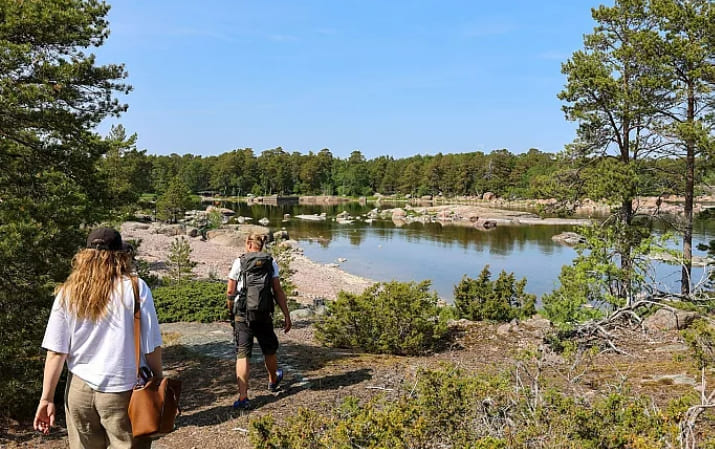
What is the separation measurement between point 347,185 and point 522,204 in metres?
38.1

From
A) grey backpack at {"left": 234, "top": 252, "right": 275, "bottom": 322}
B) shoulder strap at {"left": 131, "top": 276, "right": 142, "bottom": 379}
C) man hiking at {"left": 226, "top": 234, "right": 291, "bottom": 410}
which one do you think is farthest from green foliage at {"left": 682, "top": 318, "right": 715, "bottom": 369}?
shoulder strap at {"left": 131, "top": 276, "right": 142, "bottom": 379}

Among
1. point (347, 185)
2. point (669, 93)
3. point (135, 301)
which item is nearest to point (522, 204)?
point (347, 185)

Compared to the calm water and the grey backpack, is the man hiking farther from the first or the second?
the calm water

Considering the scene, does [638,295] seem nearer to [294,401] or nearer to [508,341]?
[508,341]

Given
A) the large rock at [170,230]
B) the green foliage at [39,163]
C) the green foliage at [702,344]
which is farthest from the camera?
the large rock at [170,230]

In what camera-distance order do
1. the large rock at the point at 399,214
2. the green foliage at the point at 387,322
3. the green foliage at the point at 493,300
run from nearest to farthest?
the green foliage at the point at 387,322, the green foliage at the point at 493,300, the large rock at the point at 399,214

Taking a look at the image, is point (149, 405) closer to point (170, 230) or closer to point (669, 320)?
point (669, 320)

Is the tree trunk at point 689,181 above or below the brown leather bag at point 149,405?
above

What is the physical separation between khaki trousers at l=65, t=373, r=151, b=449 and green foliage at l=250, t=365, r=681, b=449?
0.68 m

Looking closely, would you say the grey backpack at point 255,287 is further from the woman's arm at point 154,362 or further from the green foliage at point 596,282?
the green foliage at point 596,282

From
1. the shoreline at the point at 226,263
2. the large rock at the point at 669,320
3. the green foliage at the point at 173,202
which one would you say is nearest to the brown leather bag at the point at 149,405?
the large rock at the point at 669,320

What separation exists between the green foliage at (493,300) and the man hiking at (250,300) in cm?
561

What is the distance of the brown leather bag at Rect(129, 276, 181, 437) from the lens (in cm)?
284

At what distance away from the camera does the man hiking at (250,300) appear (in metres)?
4.98
